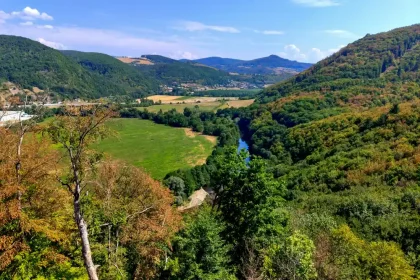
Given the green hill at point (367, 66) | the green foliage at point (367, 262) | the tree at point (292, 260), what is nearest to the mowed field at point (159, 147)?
the green hill at point (367, 66)

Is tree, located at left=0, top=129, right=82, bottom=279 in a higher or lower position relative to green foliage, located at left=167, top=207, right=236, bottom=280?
higher

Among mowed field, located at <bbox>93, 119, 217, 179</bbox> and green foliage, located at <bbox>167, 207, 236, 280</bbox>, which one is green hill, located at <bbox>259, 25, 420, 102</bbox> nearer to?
mowed field, located at <bbox>93, 119, 217, 179</bbox>

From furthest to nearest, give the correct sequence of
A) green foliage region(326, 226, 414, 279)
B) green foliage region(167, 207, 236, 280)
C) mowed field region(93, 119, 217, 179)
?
mowed field region(93, 119, 217, 179) → green foliage region(326, 226, 414, 279) → green foliage region(167, 207, 236, 280)

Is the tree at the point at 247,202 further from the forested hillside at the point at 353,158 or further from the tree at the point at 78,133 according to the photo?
the tree at the point at 78,133

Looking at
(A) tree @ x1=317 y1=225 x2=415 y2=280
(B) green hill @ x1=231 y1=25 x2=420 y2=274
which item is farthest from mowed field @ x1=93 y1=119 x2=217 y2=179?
(A) tree @ x1=317 y1=225 x2=415 y2=280

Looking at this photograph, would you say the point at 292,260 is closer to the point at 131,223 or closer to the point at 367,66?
the point at 131,223

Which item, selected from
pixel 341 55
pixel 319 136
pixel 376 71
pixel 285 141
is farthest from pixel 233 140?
pixel 341 55
